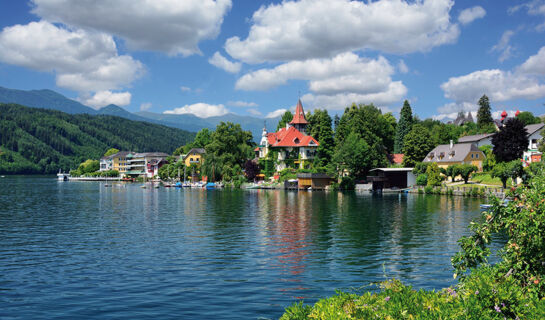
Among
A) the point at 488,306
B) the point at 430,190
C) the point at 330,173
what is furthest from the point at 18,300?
the point at 330,173

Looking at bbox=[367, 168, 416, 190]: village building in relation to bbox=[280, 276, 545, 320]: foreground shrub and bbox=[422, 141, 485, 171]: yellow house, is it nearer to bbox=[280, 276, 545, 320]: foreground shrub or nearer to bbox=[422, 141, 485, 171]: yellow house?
bbox=[422, 141, 485, 171]: yellow house

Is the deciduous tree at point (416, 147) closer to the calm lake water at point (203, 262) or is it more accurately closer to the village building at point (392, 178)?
the village building at point (392, 178)

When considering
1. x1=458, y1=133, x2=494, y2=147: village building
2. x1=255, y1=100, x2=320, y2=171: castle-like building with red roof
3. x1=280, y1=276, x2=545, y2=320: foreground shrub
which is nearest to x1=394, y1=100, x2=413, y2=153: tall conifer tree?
x1=458, y1=133, x2=494, y2=147: village building

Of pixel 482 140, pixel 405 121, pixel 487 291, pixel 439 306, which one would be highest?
pixel 405 121

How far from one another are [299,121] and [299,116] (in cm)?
203

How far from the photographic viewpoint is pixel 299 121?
450 feet

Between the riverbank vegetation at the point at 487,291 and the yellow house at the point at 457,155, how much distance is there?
325 feet

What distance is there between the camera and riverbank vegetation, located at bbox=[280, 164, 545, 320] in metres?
8.74

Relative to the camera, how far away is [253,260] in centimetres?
2683

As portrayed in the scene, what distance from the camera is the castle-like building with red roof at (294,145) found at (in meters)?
A: 126

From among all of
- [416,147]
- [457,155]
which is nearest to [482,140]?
[457,155]

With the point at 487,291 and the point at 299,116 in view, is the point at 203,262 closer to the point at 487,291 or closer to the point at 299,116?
the point at 487,291

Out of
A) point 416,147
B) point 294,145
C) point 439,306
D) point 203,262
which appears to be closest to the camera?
point 439,306

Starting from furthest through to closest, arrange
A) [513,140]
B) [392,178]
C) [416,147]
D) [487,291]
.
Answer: [416,147] < [392,178] < [513,140] < [487,291]
